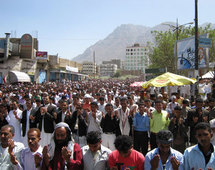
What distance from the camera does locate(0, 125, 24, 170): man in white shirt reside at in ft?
9.01

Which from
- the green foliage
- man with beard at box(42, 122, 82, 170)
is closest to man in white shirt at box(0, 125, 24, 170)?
man with beard at box(42, 122, 82, 170)

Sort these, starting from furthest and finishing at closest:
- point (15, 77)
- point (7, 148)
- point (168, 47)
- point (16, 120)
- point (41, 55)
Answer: point (41, 55)
point (15, 77)
point (168, 47)
point (16, 120)
point (7, 148)

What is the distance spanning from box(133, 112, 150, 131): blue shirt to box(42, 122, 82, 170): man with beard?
254 centimetres

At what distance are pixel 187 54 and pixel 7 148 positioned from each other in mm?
15168

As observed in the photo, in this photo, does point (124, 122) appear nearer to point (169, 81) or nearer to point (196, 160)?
point (196, 160)

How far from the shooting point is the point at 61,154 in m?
2.74

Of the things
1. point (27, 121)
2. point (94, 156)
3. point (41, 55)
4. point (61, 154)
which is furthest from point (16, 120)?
point (41, 55)

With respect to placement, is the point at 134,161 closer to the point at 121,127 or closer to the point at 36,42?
the point at 121,127

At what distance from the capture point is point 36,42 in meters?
36.7

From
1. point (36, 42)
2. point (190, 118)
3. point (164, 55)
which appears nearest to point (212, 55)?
point (164, 55)

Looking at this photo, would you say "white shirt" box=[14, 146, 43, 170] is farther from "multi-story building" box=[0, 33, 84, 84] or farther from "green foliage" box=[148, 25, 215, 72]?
"multi-story building" box=[0, 33, 84, 84]

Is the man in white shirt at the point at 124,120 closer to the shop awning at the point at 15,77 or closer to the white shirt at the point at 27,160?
the white shirt at the point at 27,160

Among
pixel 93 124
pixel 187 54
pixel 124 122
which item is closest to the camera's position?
pixel 93 124

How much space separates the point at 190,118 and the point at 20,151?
137 inches
